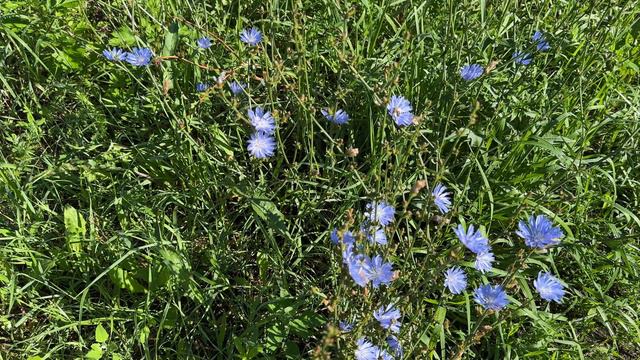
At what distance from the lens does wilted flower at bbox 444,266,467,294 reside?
1.93 metres

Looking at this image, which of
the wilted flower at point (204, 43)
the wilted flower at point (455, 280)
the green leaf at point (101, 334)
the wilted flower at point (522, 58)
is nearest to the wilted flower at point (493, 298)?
the wilted flower at point (455, 280)

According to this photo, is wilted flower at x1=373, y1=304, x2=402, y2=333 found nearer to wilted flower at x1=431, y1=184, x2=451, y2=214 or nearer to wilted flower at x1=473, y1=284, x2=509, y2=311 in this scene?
wilted flower at x1=473, y1=284, x2=509, y2=311

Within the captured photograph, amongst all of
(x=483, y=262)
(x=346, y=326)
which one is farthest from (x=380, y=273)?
(x=483, y=262)

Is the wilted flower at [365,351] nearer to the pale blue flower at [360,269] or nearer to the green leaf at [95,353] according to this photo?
the pale blue flower at [360,269]

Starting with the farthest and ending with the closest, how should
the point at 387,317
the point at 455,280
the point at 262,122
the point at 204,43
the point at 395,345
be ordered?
the point at 204,43
the point at 262,122
the point at 455,280
the point at 395,345
the point at 387,317

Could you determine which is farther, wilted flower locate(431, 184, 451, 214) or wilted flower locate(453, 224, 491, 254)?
wilted flower locate(431, 184, 451, 214)

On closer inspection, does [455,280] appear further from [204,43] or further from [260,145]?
[204,43]

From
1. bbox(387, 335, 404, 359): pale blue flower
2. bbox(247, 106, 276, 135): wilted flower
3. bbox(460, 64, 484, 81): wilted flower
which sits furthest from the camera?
bbox(460, 64, 484, 81): wilted flower

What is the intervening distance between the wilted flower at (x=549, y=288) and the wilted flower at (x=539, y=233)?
0.74 ft

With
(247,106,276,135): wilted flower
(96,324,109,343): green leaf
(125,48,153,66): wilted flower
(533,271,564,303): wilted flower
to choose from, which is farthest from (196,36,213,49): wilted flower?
(533,271,564,303): wilted flower

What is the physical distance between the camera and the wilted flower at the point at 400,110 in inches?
84.6

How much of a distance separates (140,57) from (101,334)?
3.14 feet

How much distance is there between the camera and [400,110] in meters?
2.23

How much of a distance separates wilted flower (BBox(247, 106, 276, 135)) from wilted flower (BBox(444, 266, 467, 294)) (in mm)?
738
